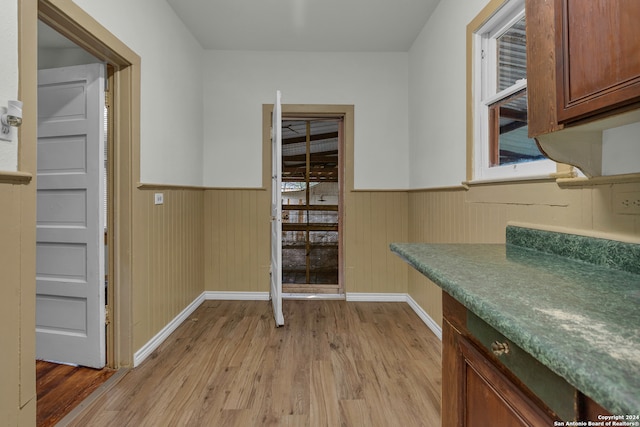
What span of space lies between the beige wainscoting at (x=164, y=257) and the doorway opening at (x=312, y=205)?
1.04 m

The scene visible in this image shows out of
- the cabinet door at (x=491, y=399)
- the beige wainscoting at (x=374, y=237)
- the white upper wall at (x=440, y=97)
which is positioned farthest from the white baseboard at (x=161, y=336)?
the white upper wall at (x=440, y=97)

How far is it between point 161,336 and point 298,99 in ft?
8.12

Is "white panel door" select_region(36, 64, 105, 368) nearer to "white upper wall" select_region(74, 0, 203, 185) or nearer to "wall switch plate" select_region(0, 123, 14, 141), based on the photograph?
"white upper wall" select_region(74, 0, 203, 185)

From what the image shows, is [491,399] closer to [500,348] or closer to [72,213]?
[500,348]

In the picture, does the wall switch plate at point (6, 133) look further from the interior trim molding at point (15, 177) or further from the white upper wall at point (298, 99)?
the white upper wall at point (298, 99)

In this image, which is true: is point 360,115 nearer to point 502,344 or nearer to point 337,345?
point 337,345

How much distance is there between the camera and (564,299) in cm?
64

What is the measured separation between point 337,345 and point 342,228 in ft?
4.67

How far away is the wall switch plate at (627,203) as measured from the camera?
0.95 meters

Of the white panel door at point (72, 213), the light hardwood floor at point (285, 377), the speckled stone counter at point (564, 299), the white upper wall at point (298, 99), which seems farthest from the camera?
the white upper wall at point (298, 99)

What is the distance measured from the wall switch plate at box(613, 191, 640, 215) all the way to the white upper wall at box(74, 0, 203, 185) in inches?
95.0

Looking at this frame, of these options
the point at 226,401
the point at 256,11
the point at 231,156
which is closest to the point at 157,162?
the point at 231,156

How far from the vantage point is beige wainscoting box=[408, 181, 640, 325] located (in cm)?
106

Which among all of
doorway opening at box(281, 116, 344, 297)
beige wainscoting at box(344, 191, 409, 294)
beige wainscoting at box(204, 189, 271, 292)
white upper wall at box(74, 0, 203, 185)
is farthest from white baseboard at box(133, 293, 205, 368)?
beige wainscoting at box(344, 191, 409, 294)
